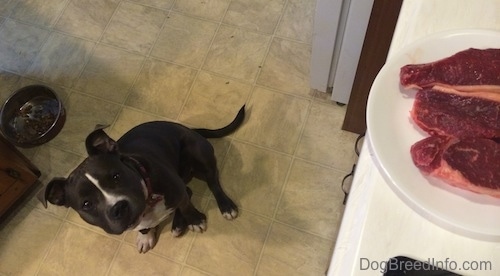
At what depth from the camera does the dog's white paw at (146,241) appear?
1.58 m

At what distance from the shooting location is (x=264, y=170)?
1.69 metres

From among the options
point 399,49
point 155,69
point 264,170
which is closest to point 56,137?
point 155,69

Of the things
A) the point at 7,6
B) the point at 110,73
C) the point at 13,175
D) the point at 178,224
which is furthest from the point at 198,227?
the point at 7,6

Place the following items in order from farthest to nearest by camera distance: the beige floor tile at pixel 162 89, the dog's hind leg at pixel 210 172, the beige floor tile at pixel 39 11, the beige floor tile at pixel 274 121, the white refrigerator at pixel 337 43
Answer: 1. the beige floor tile at pixel 39 11
2. the beige floor tile at pixel 162 89
3. the beige floor tile at pixel 274 121
4. the dog's hind leg at pixel 210 172
5. the white refrigerator at pixel 337 43

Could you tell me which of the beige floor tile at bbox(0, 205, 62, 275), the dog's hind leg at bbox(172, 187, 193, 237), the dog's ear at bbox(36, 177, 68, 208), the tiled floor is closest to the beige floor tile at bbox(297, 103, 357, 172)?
the tiled floor

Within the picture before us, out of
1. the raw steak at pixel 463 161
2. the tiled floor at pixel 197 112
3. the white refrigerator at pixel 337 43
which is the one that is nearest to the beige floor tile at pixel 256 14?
the tiled floor at pixel 197 112

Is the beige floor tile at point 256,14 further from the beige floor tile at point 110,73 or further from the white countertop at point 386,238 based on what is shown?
the white countertop at point 386,238

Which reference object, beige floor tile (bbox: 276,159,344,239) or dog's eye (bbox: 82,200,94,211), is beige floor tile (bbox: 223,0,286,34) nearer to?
beige floor tile (bbox: 276,159,344,239)

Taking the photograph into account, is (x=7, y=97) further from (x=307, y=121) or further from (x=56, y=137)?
(x=307, y=121)

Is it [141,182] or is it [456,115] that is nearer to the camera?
[456,115]

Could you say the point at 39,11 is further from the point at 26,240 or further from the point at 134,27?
the point at 26,240

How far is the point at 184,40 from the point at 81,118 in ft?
1.67

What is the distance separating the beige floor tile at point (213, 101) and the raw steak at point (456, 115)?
115 centimetres

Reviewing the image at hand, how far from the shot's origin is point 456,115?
2.20 feet
